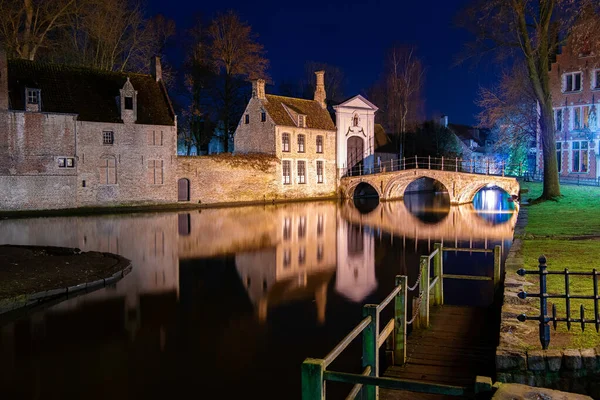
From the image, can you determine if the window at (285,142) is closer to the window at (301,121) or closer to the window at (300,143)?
the window at (300,143)

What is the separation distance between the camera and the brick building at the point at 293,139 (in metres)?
39.2

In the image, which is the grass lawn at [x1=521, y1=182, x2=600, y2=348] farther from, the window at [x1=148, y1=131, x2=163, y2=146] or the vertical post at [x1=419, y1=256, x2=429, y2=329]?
the window at [x1=148, y1=131, x2=163, y2=146]

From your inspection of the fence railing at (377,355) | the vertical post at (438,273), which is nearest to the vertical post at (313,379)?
the fence railing at (377,355)

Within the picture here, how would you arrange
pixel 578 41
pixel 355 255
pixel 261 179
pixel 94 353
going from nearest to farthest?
pixel 94 353 → pixel 578 41 → pixel 355 255 → pixel 261 179

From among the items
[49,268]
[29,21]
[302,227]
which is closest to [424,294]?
[49,268]

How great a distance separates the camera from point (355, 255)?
1742 cm

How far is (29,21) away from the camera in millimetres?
29844

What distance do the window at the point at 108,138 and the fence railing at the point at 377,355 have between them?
25736mm

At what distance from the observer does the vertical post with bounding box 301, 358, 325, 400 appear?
160 inches

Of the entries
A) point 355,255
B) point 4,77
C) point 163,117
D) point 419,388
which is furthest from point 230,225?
point 419,388

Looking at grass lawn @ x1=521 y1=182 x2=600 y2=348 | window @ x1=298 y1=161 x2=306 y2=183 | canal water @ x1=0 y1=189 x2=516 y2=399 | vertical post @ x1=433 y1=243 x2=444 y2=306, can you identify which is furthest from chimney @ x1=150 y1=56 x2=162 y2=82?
vertical post @ x1=433 y1=243 x2=444 y2=306

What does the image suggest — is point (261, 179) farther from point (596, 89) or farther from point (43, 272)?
point (43, 272)

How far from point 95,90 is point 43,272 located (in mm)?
21194

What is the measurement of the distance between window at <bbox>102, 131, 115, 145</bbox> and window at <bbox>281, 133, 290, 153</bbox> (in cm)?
1235
